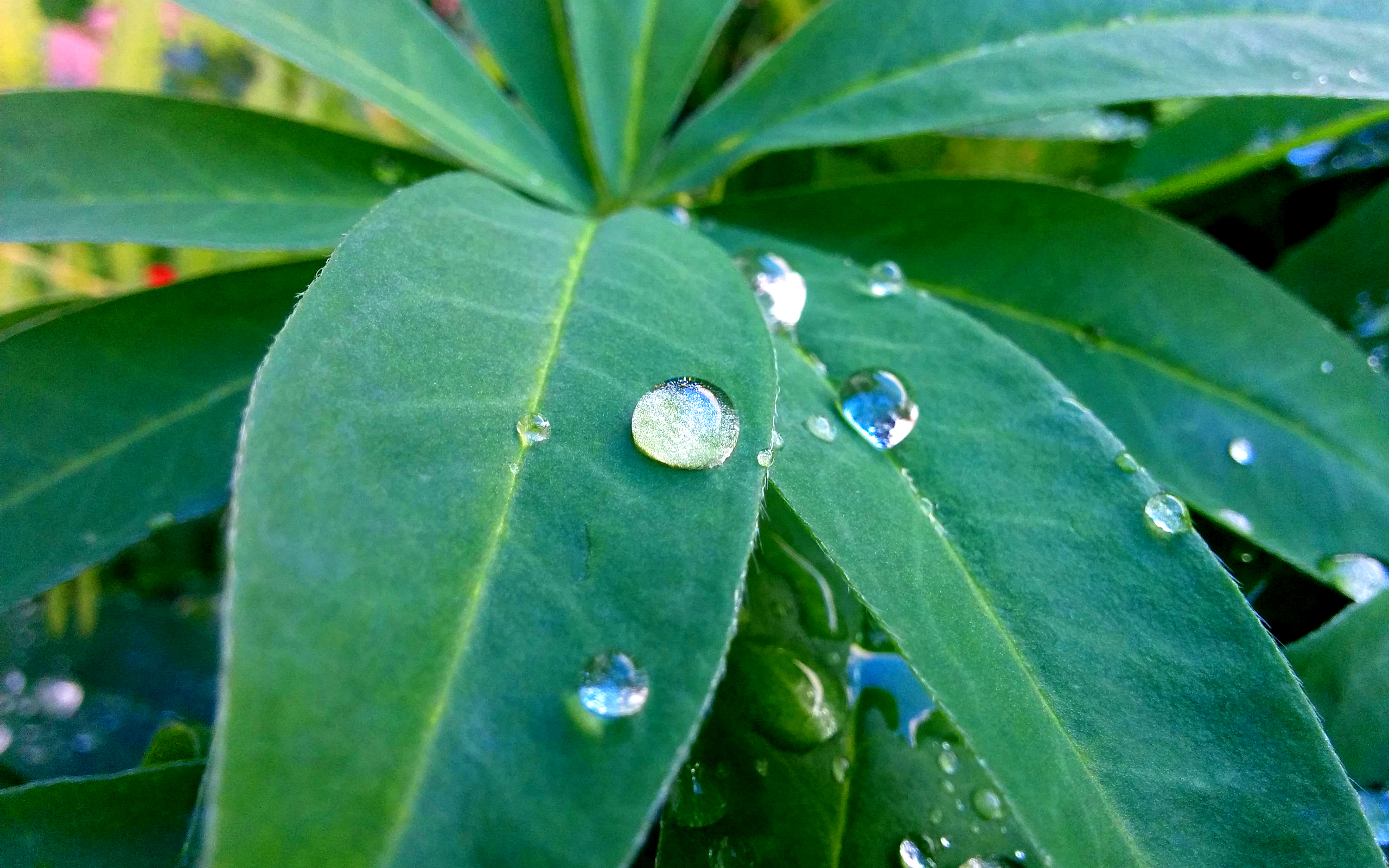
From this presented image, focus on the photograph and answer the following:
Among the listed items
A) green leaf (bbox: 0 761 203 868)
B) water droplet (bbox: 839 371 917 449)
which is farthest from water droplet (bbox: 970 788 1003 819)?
green leaf (bbox: 0 761 203 868)

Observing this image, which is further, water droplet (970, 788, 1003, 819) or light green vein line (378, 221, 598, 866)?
water droplet (970, 788, 1003, 819)

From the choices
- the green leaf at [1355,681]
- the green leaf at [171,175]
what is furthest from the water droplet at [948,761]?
the green leaf at [171,175]

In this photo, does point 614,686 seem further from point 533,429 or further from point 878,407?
point 878,407

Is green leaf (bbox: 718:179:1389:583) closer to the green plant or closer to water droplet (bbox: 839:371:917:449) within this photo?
the green plant

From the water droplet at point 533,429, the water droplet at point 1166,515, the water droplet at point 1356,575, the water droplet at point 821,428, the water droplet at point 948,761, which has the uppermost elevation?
the water droplet at point 1166,515

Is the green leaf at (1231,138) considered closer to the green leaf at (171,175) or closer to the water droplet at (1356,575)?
the water droplet at (1356,575)

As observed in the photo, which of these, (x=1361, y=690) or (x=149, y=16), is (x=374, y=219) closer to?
(x=1361, y=690)
